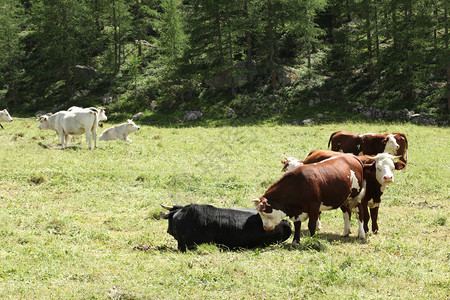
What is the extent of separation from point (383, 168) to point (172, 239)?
5.22 meters

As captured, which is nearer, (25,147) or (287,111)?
(25,147)

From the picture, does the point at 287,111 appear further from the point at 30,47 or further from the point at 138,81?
the point at 30,47

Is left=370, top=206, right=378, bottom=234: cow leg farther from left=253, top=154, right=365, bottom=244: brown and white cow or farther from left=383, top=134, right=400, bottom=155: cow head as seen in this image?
left=383, top=134, right=400, bottom=155: cow head

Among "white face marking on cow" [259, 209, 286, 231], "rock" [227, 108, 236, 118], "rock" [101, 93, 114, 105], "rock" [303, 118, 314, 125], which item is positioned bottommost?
"rock" [303, 118, 314, 125]

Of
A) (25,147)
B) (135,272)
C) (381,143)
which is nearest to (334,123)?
(381,143)

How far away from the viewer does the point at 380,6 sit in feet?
116

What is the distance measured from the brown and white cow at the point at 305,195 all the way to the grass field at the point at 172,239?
2.01 feet

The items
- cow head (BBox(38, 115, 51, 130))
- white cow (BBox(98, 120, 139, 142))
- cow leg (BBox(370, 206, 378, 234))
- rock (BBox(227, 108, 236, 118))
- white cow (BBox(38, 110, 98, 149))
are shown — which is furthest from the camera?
rock (BBox(227, 108, 236, 118))

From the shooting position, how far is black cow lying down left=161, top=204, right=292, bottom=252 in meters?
8.77

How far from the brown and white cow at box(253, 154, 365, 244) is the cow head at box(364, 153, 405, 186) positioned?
0.73 metres

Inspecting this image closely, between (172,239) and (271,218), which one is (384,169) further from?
(172,239)

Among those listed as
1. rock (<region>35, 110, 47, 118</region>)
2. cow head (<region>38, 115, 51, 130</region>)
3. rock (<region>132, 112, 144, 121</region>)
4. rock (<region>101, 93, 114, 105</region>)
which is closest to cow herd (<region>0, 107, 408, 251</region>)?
cow head (<region>38, 115, 51, 130</region>)

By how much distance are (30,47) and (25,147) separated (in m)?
40.9

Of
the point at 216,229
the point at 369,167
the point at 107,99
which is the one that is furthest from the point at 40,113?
the point at 369,167
